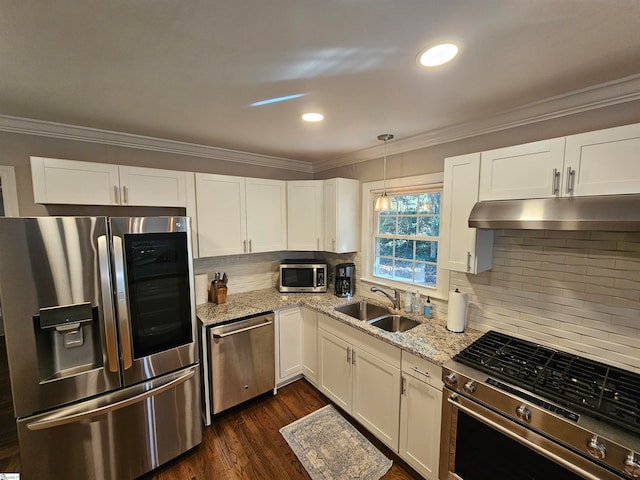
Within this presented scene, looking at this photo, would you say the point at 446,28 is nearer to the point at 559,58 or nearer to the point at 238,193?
the point at 559,58

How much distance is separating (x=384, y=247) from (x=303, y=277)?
98cm

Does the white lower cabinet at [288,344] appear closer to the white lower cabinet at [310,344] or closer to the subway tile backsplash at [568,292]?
the white lower cabinet at [310,344]

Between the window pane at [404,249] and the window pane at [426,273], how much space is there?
0.14 m

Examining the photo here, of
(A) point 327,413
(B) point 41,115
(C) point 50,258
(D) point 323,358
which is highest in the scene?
(B) point 41,115

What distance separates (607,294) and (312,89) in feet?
6.82

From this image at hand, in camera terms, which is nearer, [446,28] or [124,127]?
[446,28]

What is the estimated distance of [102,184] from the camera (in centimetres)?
204

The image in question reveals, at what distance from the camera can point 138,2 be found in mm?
914

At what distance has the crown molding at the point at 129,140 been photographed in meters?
1.97

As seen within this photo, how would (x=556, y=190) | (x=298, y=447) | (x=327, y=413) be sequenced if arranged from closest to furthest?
(x=556, y=190) → (x=298, y=447) → (x=327, y=413)

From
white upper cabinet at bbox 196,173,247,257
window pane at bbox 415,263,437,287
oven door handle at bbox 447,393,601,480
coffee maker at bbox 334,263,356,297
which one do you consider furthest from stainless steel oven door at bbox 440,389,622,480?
white upper cabinet at bbox 196,173,247,257

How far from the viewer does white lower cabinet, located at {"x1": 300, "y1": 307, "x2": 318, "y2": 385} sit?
2.68 m

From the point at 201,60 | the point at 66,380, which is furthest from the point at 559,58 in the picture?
the point at 66,380

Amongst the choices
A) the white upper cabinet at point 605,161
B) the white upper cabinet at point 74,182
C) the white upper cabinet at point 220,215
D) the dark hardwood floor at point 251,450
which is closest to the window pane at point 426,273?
the white upper cabinet at point 605,161
